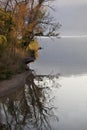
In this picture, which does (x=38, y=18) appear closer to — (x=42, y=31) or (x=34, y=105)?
(x=42, y=31)

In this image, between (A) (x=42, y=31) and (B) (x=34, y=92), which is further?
(A) (x=42, y=31)

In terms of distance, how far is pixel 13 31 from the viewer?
139 ft

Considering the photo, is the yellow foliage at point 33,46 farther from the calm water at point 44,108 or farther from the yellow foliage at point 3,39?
the calm water at point 44,108

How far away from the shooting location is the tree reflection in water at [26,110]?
19.8 metres

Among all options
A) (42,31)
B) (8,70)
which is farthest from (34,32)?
(8,70)

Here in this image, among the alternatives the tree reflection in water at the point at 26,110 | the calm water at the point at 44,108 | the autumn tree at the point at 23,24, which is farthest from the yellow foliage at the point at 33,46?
the tree reflection in water at the point at 26,110

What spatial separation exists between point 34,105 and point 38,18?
21207 mm

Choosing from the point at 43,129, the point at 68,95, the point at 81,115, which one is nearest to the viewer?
the point at 43,129

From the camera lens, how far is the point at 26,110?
76.7 ft

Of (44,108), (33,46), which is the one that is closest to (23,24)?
(33,46)

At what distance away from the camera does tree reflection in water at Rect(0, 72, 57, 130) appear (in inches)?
779

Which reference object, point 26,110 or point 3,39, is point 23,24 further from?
point 26,110

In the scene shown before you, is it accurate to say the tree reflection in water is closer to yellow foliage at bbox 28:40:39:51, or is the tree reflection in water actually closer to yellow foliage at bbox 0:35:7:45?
yellow foliage at bbox 0:35:7:45

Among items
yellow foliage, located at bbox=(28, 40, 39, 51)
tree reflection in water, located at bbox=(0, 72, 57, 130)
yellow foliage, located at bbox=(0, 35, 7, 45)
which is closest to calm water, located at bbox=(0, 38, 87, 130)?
tree reflection in water, located at bbox=(0, 72, 57, 130)
